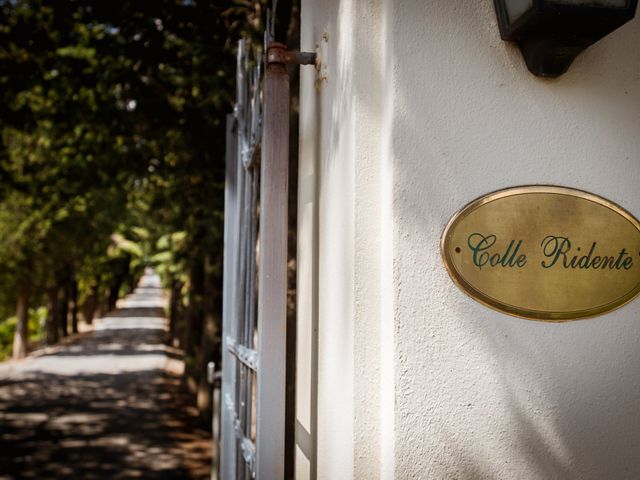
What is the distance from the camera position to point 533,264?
6.71 feet

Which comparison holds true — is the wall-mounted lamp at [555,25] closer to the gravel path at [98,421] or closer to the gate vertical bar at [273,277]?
the gate vertical bar at [273,277]

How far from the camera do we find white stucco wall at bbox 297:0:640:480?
197 cm

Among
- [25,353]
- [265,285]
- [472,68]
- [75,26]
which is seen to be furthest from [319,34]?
[25,353]

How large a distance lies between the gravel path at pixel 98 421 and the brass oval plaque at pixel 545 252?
7339 millimetres

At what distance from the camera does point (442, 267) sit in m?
2.00

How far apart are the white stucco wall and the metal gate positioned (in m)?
0.27

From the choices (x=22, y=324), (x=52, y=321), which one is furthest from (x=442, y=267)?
(x=52, y=321)

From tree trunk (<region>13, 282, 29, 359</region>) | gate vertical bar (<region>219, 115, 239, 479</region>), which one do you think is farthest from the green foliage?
gate vertical bar (<region>219, 115, 239, 479</region>)

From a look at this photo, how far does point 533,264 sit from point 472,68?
0.66 meters

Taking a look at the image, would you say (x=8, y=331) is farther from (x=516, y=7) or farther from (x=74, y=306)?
(x=516, y=7)

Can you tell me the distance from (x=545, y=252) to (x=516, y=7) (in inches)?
30.3

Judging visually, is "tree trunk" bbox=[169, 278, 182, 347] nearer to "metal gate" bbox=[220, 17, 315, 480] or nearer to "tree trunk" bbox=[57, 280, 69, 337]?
"tree trunk" bbox=[57, 280, 69, 337]

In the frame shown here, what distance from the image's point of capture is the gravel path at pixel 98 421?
8672mm

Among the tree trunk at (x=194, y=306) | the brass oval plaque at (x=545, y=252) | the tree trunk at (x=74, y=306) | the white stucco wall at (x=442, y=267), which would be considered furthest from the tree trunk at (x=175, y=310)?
the brass oval plaque at (x=545, y=252)
